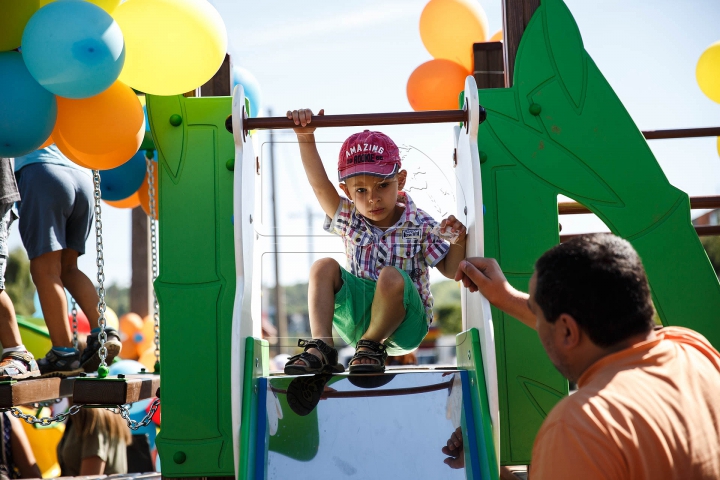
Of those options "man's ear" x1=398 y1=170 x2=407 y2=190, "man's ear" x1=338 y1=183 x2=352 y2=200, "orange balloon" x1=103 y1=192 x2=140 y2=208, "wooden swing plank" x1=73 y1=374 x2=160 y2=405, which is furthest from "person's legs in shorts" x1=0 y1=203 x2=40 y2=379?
"man's ear" x1=398 y1=170 x2=407 y2=190

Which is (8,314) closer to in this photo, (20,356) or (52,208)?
(20,356)

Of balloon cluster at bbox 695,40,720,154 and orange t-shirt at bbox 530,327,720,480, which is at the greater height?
balloon cluster at bbox 695,40,720,154

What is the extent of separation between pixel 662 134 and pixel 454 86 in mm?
1395

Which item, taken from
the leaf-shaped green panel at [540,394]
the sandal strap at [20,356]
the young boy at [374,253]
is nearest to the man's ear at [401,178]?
the young boy at [374,253]

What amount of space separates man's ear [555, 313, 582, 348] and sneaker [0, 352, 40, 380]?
2.56 metres

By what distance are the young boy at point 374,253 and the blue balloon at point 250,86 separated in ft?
6.19

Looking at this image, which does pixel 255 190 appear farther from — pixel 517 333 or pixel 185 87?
pixel 517 333

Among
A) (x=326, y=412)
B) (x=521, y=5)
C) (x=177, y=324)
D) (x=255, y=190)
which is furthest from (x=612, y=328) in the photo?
(x=521, y=5)

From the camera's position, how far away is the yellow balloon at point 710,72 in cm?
533

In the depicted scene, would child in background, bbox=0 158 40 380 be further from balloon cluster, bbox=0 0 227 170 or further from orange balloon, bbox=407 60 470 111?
orange balloon, bbox=407 60 470 111

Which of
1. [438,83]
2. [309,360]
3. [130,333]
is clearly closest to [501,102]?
[438,83]

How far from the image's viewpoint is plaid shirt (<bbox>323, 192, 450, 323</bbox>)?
3436mm

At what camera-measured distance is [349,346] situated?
338cm

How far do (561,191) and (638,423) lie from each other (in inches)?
90.6
